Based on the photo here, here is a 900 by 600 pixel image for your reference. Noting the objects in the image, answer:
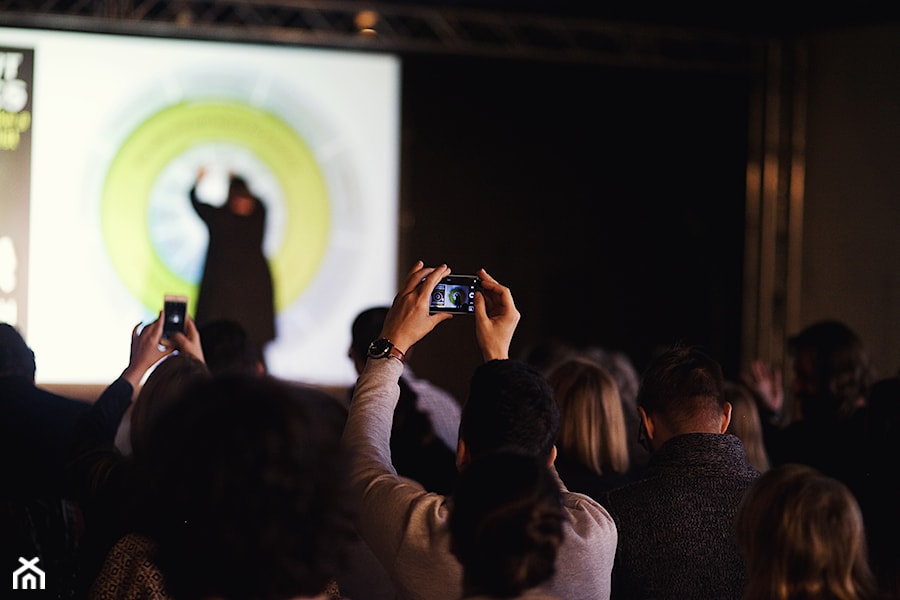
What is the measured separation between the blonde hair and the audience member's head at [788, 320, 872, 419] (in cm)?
88

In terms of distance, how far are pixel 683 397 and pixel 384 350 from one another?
2.23ft

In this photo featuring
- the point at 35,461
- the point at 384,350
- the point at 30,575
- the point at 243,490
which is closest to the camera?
the point at 243,490

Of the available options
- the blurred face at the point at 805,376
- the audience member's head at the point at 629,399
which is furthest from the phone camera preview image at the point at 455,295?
the blurred face at the point at 805,376

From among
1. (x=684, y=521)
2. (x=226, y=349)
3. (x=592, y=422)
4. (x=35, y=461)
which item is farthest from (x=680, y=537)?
(x=35, y=461)

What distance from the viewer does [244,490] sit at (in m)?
1.21

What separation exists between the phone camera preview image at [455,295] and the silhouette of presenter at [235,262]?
12.0 feet

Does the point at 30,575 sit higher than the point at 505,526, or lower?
lower

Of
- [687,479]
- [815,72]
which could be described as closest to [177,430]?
[687,479]

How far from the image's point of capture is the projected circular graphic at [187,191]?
5.54 metres

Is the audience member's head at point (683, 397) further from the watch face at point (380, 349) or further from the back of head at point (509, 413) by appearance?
A: the watch face at point (380, 349)

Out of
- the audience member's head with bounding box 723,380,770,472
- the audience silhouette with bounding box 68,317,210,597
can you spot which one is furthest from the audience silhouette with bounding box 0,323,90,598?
the audience member's head with bounding box 723,380,770,472

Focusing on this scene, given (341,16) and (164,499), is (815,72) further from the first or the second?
(164,499)

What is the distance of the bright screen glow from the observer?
211 inches

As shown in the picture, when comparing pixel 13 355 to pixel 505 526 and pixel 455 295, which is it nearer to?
pixel 455 295
